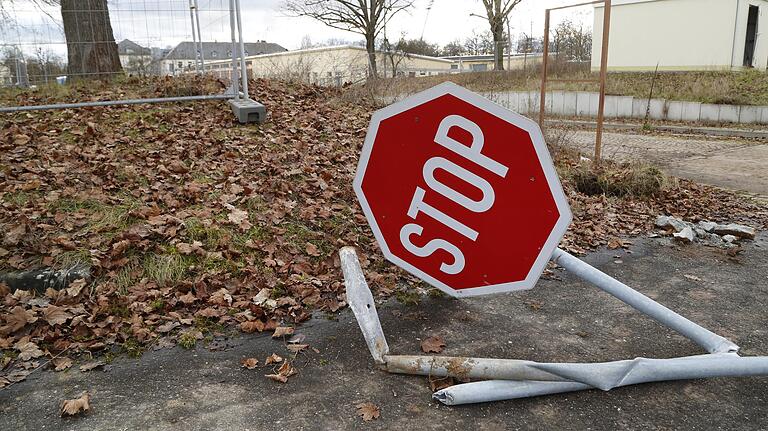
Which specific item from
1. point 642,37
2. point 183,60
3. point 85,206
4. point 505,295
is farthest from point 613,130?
point 85,206

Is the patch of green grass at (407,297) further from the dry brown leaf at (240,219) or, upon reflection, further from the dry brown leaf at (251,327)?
the dry brown leaf at (240,219)

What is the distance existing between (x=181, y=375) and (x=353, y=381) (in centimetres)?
94

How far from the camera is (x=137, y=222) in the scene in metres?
4.64

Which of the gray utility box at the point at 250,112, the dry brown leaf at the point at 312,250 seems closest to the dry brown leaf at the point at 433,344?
the dry brown leaf at the point at 312,250

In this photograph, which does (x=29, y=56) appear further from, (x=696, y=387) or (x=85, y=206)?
(x=696, y=387)

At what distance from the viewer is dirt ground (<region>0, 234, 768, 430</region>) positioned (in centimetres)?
261

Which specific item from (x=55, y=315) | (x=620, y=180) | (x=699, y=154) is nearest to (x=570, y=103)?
(x=699, y=154)

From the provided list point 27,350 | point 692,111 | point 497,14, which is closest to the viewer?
point 27,350

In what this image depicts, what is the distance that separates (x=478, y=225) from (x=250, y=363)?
1467mm

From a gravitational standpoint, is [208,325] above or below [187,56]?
below

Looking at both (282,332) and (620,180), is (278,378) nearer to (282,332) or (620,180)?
(282,332)

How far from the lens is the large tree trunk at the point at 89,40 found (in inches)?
342

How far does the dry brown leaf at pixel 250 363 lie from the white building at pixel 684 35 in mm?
22016

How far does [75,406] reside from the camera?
8.87 ft
